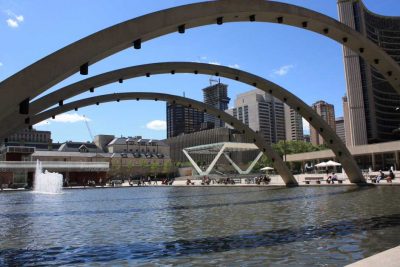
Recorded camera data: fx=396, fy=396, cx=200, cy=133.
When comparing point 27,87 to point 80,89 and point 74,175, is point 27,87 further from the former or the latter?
point 74,175

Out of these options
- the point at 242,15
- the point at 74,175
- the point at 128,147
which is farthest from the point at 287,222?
the point at 128,147

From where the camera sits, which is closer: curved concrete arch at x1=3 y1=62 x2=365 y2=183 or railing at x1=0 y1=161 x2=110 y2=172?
curved concrete arch at x1=3 y1=62 x2=365 y2=183

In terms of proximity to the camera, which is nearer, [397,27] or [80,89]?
[80,89]

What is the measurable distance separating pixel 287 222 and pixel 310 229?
205 cm

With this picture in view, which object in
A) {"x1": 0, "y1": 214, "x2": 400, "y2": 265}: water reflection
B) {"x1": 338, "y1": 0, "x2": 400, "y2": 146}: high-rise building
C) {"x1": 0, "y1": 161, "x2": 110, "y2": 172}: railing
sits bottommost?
{"x1": 0, "y1": 214, "x2": 400, "y2": 265}: water reflection

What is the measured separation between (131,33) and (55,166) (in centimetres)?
8242

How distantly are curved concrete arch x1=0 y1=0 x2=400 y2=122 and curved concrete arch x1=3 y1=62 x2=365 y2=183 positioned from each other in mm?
9735

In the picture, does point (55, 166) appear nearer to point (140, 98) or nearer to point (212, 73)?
point (140, 98)

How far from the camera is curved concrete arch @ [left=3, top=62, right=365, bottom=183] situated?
999 inches

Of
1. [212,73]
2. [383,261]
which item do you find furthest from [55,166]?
[383,261]

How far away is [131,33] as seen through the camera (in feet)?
42.0

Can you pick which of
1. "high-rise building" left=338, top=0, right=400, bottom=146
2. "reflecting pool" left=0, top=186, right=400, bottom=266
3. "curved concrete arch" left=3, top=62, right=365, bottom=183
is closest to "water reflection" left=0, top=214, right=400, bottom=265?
"reflecting pool" left=0, top=186, right=400, bottom=266

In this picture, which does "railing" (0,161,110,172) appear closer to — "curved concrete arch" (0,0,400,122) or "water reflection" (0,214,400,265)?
"curved concrete arch" (0,0,400,122)

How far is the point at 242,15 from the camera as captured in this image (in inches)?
653
